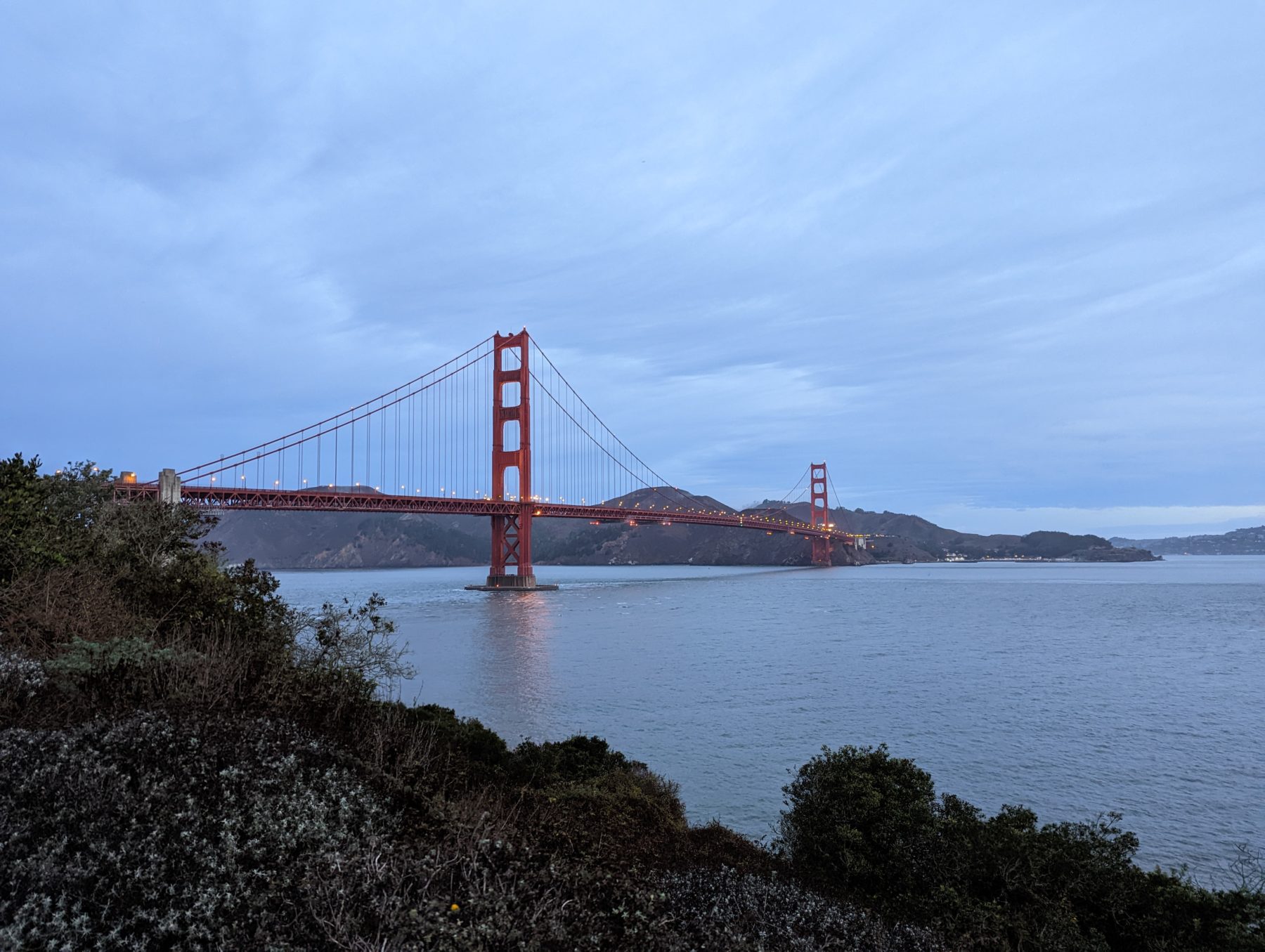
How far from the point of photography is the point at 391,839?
5395 mm

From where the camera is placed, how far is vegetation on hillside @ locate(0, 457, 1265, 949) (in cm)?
423

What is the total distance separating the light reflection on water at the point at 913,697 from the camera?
14156mm

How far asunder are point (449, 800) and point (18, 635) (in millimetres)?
6202

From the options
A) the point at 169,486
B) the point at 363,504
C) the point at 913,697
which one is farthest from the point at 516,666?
the point at 363,504

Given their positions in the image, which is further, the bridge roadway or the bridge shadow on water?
the bridge roadway

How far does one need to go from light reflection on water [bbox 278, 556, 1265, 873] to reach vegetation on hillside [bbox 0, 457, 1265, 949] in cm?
382

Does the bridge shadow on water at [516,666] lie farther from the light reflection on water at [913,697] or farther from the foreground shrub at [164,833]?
the foreground shrub at [164,833]

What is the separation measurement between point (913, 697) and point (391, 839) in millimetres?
21155

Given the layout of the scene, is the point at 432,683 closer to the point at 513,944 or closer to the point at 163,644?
the point at 163,644

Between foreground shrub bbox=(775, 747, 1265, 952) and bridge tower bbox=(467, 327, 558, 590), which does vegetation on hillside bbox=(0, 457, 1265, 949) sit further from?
bridge tower bbox=(467, 327, 558, 590)

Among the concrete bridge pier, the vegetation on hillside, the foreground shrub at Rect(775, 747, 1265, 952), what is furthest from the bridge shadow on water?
the concrete bridge pier

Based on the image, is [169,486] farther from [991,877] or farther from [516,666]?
[991,877]

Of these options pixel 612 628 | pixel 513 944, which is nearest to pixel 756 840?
pixel 513 944

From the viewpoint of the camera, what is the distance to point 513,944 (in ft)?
14.3
